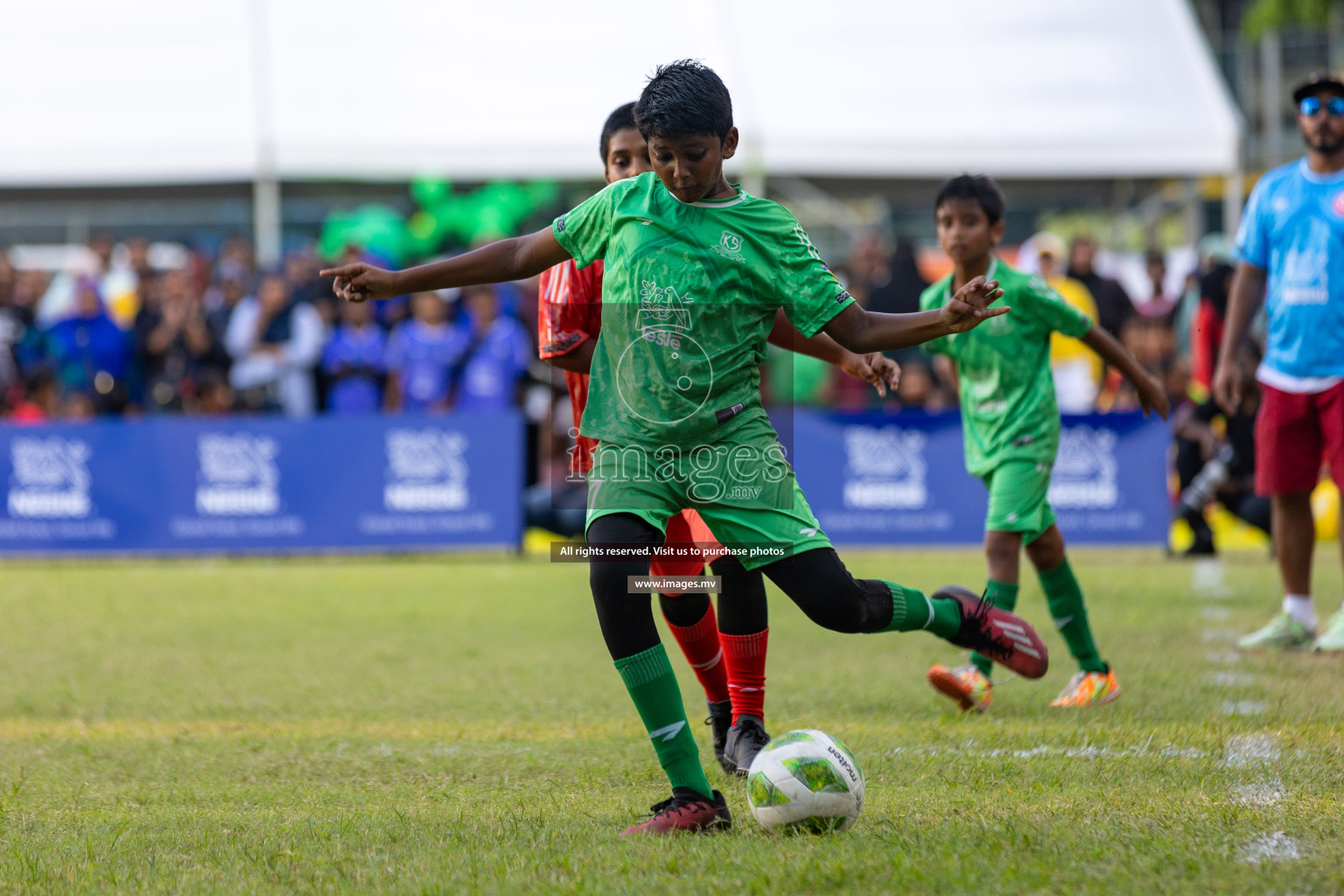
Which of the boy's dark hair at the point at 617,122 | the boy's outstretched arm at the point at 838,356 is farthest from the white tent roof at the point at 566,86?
the boy's outstretched arm at the point at 838,356

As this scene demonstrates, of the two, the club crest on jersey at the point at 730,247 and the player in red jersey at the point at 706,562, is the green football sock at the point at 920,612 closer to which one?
the player in red jersey at the point at 706,562

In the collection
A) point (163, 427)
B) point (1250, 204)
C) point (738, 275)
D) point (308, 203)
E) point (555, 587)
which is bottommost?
point (555, 587)

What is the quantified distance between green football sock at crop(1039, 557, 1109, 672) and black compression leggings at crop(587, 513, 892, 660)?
195 centimetres

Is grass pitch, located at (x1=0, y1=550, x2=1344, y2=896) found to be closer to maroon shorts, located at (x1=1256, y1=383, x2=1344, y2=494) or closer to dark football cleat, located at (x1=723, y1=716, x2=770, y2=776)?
dark football cleat, located at (x1=723, y1=716, x2=770, y2=776)

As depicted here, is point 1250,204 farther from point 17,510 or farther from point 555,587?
point 17,510

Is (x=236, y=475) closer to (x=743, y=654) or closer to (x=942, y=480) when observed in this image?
(x=942, y=480)

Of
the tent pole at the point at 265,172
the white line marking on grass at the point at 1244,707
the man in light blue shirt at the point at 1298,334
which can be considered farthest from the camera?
the tent pole at the point at 265,172

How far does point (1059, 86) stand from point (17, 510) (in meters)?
11.3

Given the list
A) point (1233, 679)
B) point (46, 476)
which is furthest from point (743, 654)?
point (46, 476)

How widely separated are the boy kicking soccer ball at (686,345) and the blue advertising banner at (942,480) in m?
8.24

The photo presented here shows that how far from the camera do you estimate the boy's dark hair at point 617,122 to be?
4719mm

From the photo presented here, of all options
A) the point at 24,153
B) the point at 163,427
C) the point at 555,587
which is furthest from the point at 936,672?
the point at 24,153

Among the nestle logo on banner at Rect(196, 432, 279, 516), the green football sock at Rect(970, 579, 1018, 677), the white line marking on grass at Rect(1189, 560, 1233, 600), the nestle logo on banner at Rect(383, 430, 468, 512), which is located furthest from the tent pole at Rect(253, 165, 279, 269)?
the green football sock at Rect(970, 579, 1018, 677)

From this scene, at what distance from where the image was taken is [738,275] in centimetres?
371
